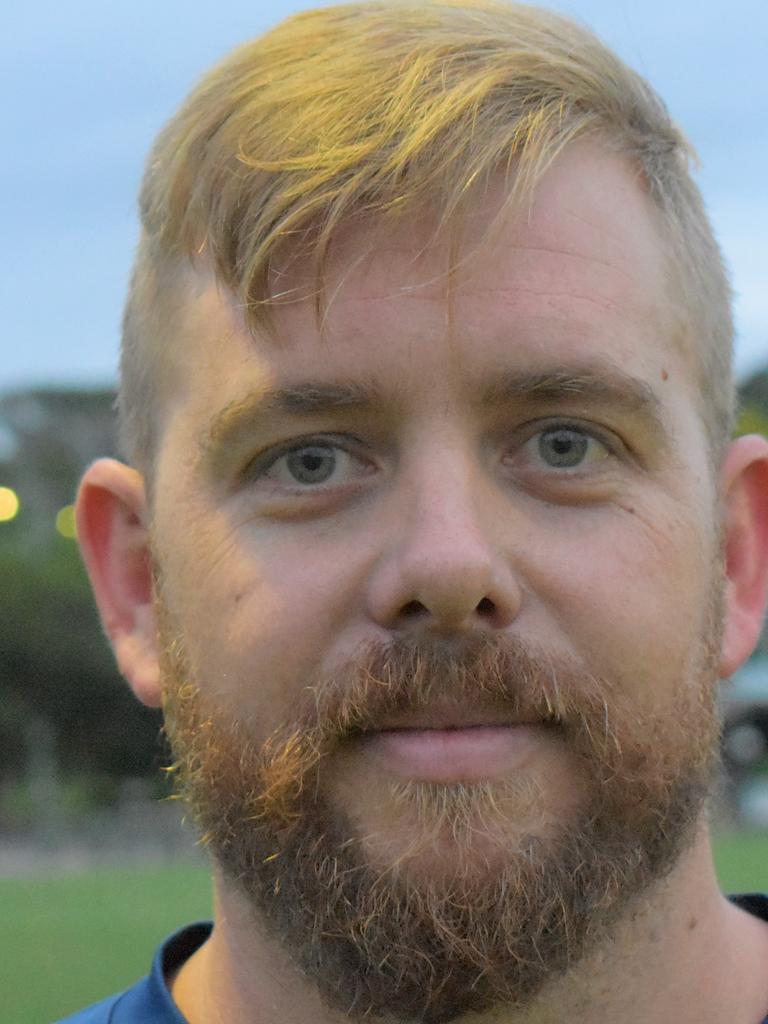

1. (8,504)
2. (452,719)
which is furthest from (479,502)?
(8,504)

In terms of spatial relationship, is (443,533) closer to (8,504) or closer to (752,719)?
(752,719)

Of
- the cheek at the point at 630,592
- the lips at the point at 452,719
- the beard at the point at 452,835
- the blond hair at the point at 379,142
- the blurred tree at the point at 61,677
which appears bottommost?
the blurred tree at the point at 61,677

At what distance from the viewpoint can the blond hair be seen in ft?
8.19

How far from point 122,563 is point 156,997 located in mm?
771

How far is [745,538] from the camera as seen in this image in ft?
9.45

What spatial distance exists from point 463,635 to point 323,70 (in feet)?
3.10

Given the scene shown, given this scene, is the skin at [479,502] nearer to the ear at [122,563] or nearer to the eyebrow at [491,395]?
the eyebrow at [491,395]

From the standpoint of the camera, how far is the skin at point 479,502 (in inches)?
94.1

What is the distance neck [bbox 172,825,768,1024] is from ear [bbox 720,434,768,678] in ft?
1.16

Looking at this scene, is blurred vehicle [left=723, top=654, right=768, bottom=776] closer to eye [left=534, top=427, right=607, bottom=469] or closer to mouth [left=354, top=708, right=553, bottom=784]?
eye [left=534, top=427, right=607, bottom=469]

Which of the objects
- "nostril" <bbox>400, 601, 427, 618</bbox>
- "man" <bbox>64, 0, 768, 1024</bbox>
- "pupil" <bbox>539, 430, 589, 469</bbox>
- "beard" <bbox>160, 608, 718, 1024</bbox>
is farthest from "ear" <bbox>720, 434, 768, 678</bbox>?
"nostril" <bbox>400, 601, 427, 618</bbox>

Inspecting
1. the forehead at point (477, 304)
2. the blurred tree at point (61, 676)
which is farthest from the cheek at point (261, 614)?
the blurred tree at point (61, 676)

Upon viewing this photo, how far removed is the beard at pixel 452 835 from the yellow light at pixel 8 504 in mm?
56129

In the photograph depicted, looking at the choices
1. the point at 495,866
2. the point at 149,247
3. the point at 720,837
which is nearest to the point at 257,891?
the point at 495,866
